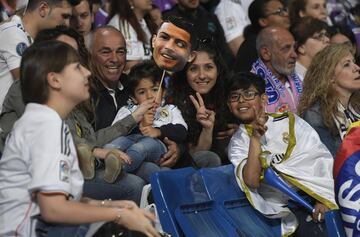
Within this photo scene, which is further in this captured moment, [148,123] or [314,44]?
[314,44]

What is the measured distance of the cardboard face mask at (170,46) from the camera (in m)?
6.23

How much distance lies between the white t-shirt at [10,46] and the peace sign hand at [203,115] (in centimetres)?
127

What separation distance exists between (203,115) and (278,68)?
1420 millimetres

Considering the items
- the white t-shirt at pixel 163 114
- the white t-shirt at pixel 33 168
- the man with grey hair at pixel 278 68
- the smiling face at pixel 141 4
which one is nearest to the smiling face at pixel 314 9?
the man with grey hair at pixel 278 68

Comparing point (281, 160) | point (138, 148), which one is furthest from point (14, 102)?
point (281, 160)

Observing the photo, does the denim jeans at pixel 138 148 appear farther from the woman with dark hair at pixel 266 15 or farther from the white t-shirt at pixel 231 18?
the white t-shirt at pixel 231 18

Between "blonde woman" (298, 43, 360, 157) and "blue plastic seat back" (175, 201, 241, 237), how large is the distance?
1116mm

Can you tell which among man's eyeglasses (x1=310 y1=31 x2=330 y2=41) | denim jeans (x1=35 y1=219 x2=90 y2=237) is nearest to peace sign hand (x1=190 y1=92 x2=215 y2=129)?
man's eyeglasses (x1=310 y1=31 x2=330 y2=41)

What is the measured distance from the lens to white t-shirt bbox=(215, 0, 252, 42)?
30.7 ft

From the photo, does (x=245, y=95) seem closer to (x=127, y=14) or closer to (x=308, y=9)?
(x=127, y=14)

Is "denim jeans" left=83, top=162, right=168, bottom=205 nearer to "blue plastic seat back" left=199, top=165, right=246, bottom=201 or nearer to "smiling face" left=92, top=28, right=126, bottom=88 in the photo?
"blue plastic seat back" left=199, top=165, right=246, bottom=201

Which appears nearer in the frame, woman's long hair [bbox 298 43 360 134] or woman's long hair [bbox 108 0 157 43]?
woman's long hair [bbox 298 43 360 134]

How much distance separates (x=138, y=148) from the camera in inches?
234

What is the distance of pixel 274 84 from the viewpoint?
7613 mm
